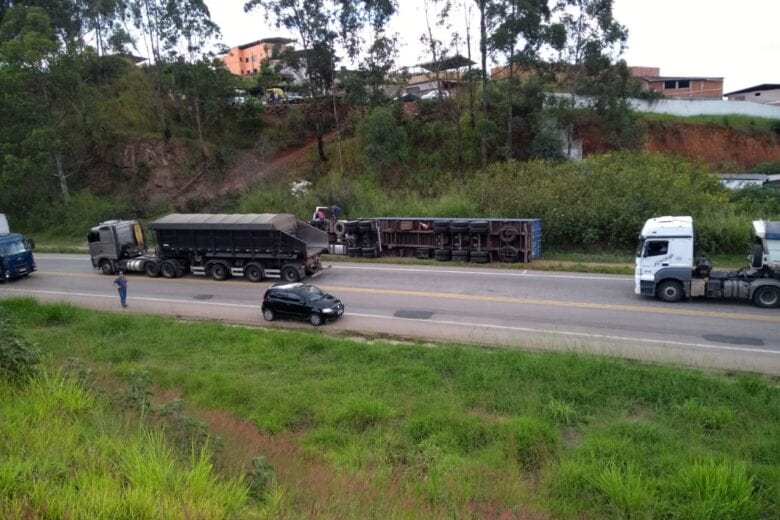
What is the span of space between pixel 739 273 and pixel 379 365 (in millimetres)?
12893

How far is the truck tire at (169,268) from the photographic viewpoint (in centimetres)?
2631

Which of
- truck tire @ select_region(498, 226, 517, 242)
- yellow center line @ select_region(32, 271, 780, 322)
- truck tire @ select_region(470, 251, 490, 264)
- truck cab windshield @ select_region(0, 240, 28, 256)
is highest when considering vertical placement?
truck cab windshield @ select_region(0, 240, 28, 256)

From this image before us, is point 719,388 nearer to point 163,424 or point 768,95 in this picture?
point 163,424

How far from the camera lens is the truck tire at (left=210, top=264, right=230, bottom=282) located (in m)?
25.2

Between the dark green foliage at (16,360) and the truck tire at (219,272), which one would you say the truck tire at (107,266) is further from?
the dark green foliage at (16,360)

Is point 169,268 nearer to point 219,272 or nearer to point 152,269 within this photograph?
point 152,269

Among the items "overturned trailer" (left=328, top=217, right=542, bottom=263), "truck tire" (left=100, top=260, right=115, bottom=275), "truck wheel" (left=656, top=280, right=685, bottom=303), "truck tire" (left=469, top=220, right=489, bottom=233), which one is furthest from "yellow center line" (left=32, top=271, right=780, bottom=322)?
"truck tire" (left=100, top=260, right=115, bottom=275)

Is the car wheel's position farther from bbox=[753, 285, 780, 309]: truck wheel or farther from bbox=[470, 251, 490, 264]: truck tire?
bbox=[753, 285, 780, 309]: truck wheel

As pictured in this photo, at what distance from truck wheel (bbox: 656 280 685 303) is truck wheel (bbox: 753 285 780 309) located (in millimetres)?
2138

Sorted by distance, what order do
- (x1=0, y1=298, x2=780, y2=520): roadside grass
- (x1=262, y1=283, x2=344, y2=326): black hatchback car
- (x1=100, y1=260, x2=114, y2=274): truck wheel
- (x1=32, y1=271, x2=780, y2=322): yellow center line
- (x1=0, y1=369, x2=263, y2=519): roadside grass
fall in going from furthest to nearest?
(x1=100, y1=260, x2=114, y2=274): truck wheel → (x1=262, y1=283, x2=344, y2=326): black hatchback car → (x1=32, y1=271, x2=780, y2=322): yellow center line → (x1=0, y1=298, x2=780, y2=520): roadside grass → (x1=0, y1=369, x2=263, y2=519): roadside grass

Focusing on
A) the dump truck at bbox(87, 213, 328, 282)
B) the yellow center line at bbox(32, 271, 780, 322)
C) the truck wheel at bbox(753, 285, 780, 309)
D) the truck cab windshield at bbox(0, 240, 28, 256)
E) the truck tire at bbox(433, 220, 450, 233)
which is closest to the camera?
the yellow center line at bbox(32, 271, 780, 322)

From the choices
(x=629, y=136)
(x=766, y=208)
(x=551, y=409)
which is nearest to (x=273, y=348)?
(x=551, y=409)

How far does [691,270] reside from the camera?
61.4 ft

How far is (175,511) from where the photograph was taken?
480cm
